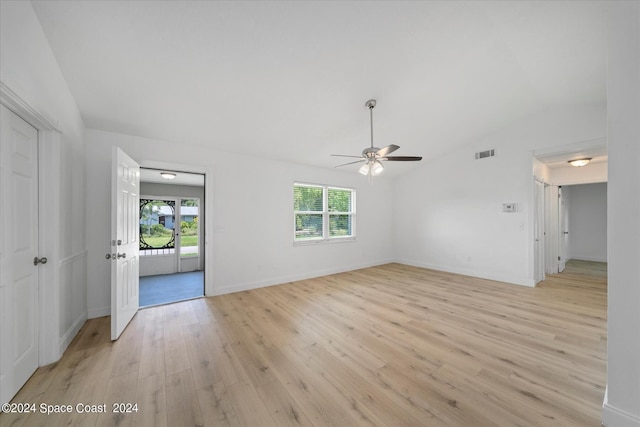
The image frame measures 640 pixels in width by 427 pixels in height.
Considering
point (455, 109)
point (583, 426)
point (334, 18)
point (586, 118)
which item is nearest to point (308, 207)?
point (455, 109)

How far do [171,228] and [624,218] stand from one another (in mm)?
7653

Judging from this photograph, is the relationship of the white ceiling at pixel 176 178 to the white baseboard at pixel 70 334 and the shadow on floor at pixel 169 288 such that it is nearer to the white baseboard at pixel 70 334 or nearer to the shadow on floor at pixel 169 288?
the shadow on floor at pixel 169 288

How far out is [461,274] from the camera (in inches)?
213

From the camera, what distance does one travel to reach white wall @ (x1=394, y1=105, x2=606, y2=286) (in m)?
4.28

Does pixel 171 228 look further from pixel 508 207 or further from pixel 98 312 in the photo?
pixel 508 207

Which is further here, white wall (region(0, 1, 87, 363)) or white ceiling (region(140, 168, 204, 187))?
white ceiling (region(140, 168, 204, 187))

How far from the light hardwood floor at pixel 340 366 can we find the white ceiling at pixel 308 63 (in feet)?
8.85

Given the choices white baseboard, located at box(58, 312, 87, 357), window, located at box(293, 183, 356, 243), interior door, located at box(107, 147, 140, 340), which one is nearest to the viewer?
white baseboard, located at box(58, 312, 87, 357)

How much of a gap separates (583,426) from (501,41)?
346 cm

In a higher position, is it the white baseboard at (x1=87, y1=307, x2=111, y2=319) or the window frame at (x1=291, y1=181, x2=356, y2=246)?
the window frame at (x1=291, y1=181, x2=356, y2=246)

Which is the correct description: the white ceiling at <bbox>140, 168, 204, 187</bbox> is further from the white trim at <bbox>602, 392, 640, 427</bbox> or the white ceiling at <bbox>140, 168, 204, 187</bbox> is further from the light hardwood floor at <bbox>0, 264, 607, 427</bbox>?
the white trim at <bbox>602, 392, 640, 427</bbox>

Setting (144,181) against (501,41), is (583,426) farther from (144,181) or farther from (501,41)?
(144,181)

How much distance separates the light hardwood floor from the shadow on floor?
0.48 m

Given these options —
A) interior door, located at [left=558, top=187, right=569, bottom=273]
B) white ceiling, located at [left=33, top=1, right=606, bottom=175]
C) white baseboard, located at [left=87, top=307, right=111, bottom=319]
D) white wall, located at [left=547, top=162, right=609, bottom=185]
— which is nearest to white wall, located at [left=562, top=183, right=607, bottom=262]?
interior door, located at [left=558, top=187, right=569, bottom=273]
